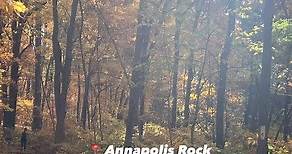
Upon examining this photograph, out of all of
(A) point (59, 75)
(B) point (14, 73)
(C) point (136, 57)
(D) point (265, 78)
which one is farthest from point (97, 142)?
(D) point (265, 78)

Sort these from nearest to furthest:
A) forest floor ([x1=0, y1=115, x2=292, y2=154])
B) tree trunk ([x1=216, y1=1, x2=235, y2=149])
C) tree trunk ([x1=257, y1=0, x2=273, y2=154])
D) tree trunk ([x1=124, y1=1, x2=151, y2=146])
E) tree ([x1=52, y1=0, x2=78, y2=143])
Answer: tree trunk ([x1=257, y1=0, x2=273, y2=154]), tree trunk ([x1=124, y1=1, x2=151, y2=146]), forest floor ([x1=0, y1=115, x2=292, y2=154]), tree ([x1=52, y1=0, x2=78, y2=143]), tree trunk ([x1=216, y1=1, x2=235, y2=149])

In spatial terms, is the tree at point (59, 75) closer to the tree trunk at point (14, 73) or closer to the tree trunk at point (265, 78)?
the tree trunk at point (14, 73)

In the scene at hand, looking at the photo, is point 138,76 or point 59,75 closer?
point 138,76

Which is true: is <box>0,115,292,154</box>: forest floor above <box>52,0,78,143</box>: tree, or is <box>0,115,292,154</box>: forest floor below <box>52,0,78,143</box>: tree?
below

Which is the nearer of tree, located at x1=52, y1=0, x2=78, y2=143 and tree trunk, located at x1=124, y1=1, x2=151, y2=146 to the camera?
tree trunk, located at x1=124, y1=1, x2=151, y2=146

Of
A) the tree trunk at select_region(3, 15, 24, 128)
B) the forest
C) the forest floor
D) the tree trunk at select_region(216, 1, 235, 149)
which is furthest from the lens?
the tree trunk at select_region(3, 15, 24, 128)

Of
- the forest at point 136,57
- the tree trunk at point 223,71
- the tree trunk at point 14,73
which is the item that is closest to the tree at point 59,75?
the forest at point 136,57

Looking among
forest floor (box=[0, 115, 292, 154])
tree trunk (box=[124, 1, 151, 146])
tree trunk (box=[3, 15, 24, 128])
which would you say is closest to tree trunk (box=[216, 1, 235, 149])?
forest floor (box=[0, 115, 292, 154])

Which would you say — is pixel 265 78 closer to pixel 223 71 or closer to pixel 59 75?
pixel 223 71

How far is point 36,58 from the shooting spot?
880 inches

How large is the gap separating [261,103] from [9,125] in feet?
41.2

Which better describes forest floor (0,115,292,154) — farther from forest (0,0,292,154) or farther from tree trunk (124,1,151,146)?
tree trunk (124,1,151,146)

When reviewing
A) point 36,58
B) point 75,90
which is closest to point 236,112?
point 75,90

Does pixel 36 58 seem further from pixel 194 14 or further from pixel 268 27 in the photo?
pixel 268 27
